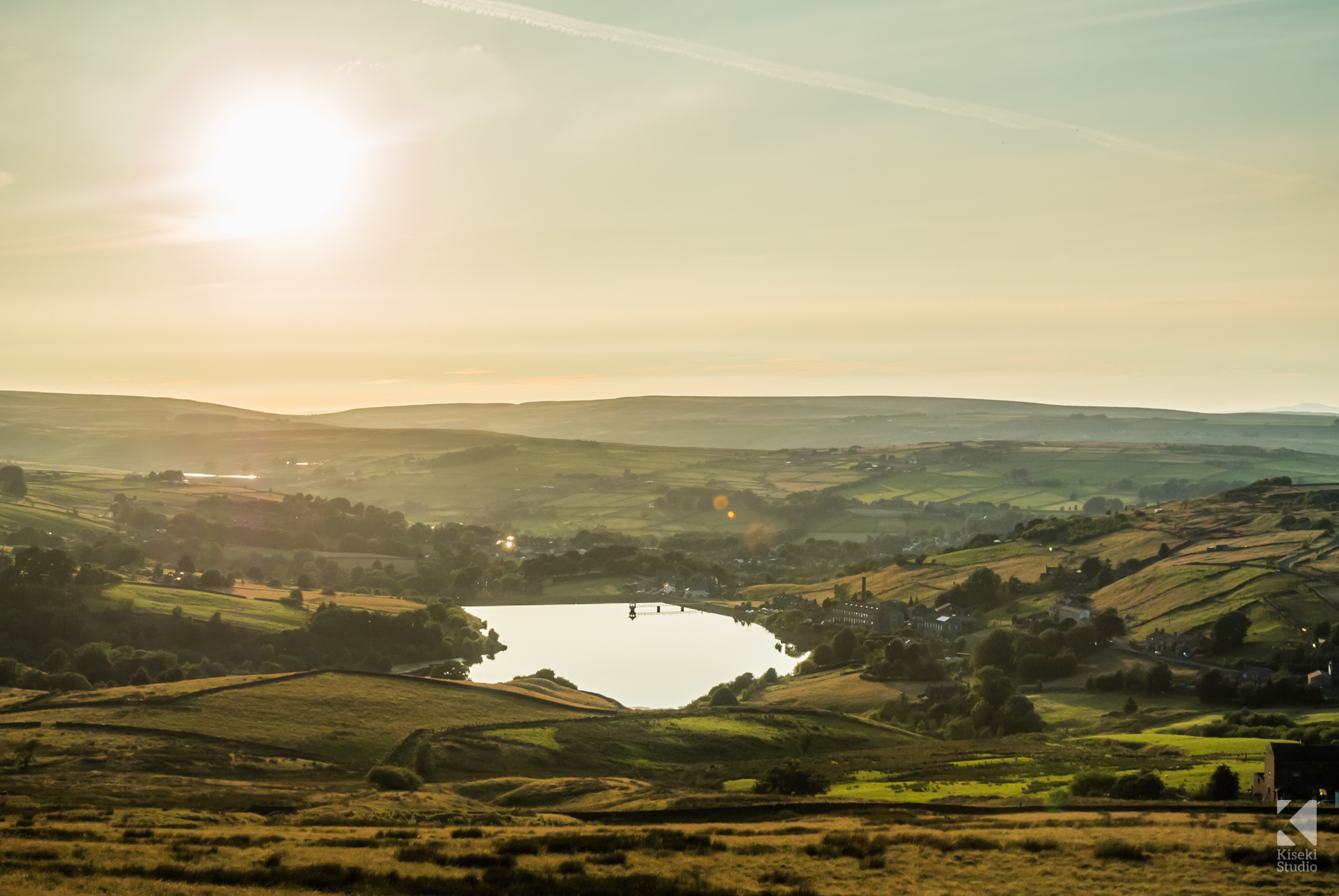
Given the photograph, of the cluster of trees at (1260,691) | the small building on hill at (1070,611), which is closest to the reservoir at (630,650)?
the small building on hill at (1070,611)

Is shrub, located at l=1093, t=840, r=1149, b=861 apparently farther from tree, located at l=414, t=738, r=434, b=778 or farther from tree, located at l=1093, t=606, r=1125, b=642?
tree, located at l=1093, t=606, r=1125, b=642

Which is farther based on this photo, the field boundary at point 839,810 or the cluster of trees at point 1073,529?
the cluster of trees at point 1073,529

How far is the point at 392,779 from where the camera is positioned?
1711 inches

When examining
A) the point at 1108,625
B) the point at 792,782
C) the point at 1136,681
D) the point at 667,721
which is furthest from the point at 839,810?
the point at 1108,625

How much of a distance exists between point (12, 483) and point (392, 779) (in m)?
153

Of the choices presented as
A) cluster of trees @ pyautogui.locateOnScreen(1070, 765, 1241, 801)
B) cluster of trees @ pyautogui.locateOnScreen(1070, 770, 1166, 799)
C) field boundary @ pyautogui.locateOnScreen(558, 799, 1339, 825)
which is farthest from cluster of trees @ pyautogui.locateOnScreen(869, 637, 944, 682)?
field boundary @ pyautogui.locateOnScreen(558, 799, 1339, 825)

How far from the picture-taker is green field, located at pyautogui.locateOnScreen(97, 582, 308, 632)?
319ft

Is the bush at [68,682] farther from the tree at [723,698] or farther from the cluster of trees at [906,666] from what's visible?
the cluster of trees at [906,666]

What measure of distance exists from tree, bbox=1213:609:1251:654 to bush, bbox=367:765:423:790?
212 ft

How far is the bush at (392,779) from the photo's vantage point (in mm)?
43188

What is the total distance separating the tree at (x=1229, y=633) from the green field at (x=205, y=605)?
7938cm

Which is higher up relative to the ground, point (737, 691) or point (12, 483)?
point (12, 483)

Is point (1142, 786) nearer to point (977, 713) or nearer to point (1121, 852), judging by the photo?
point (1121, 852)

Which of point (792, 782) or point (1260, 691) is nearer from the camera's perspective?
point (792, 782)
